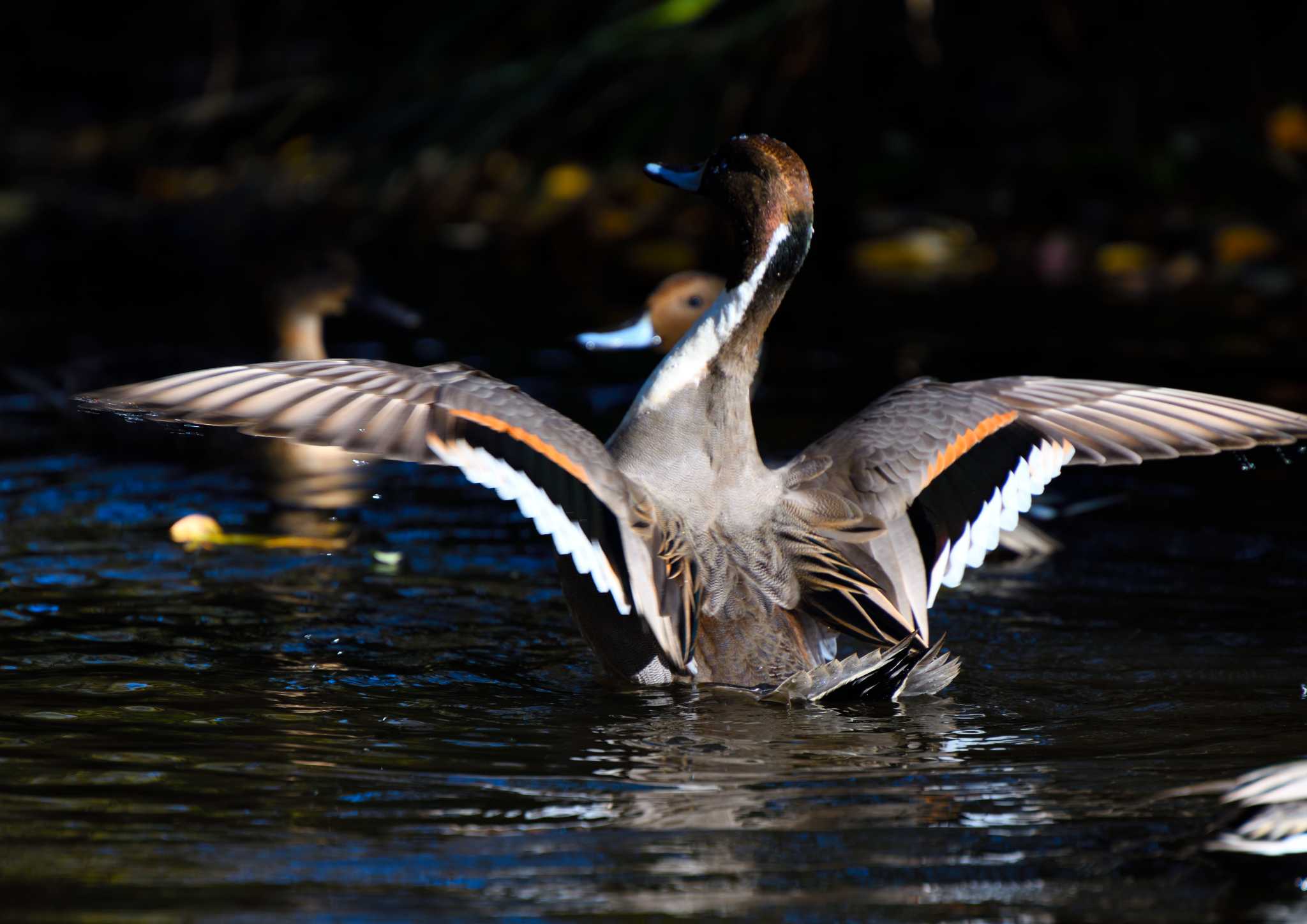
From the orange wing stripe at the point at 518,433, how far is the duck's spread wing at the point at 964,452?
0.80 metres

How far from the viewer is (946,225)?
11.6 metres

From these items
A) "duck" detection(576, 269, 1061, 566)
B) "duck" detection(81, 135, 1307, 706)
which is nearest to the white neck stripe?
"duck" detection(81, 135, 1307, 706)

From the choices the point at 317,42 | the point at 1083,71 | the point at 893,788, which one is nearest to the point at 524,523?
the point at 893,788

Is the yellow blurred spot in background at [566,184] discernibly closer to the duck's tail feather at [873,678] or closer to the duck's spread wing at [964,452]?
the duck's spread wing at [964,452]

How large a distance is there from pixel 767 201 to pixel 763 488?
2.27ft

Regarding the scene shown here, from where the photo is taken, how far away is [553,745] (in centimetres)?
356

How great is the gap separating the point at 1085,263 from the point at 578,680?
7.68m

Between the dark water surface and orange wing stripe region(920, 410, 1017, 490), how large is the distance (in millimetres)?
528

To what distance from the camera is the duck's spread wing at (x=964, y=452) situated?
13.6ft

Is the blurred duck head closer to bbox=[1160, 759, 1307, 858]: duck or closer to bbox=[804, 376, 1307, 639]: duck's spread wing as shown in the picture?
bbox=[804, 376, 1307, 639]: duck's spread wing

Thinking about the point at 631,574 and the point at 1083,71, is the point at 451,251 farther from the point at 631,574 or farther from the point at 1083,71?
the point at 631,574

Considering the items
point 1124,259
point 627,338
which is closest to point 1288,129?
point 1124,259

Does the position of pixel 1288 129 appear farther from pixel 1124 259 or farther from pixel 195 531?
pixel 195 531

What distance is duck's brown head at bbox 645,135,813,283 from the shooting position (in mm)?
4121
